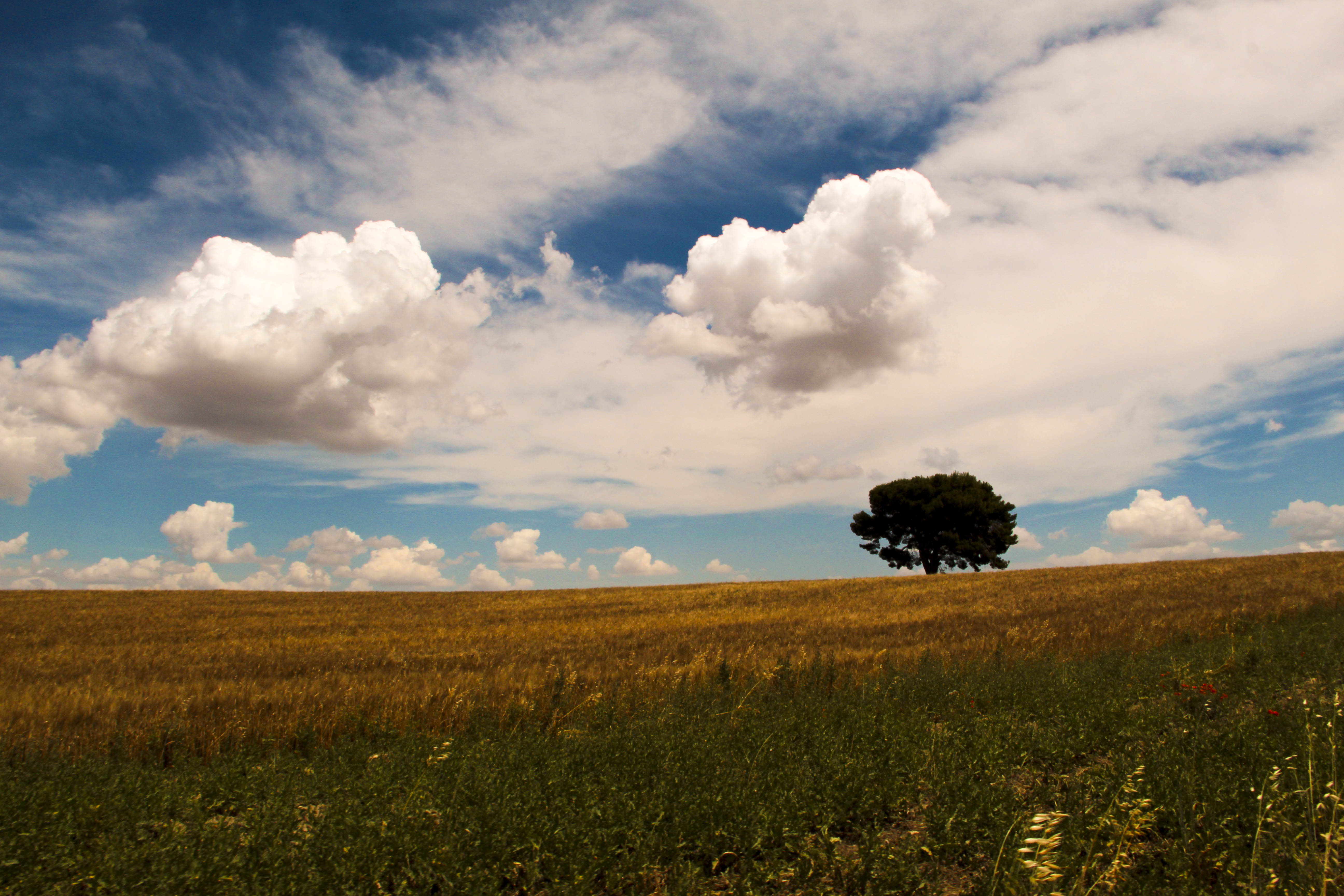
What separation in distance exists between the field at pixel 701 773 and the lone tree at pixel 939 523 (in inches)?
1690

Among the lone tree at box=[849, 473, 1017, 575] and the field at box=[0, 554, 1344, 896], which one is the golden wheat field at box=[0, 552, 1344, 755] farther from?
the lone tree at box=[849, 473, 1017, 575]

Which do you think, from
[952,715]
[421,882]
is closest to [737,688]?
[952,715]

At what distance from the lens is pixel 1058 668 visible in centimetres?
923

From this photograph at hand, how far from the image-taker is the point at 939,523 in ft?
181

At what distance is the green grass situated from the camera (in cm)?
350

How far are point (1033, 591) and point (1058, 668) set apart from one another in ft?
63.3

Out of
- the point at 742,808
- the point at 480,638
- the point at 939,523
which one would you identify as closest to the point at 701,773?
the point at 742,808

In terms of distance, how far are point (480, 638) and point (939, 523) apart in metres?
46.0

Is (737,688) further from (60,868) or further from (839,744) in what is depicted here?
(60,868)

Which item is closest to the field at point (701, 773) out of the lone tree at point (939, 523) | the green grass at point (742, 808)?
the green grass at point (742, 808)

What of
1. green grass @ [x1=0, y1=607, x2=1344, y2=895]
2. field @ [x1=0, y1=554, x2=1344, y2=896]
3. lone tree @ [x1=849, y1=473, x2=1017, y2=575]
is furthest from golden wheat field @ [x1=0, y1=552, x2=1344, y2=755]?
lone tree @ [x1=849, y1=473, x2=1017, y2=575]

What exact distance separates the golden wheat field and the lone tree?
62.7ft

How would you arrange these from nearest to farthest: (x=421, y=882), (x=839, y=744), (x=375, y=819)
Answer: (x=421, y=882) < (x=375, y=819) < (x=839, y=744)

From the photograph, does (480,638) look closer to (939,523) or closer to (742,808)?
(742,808)
